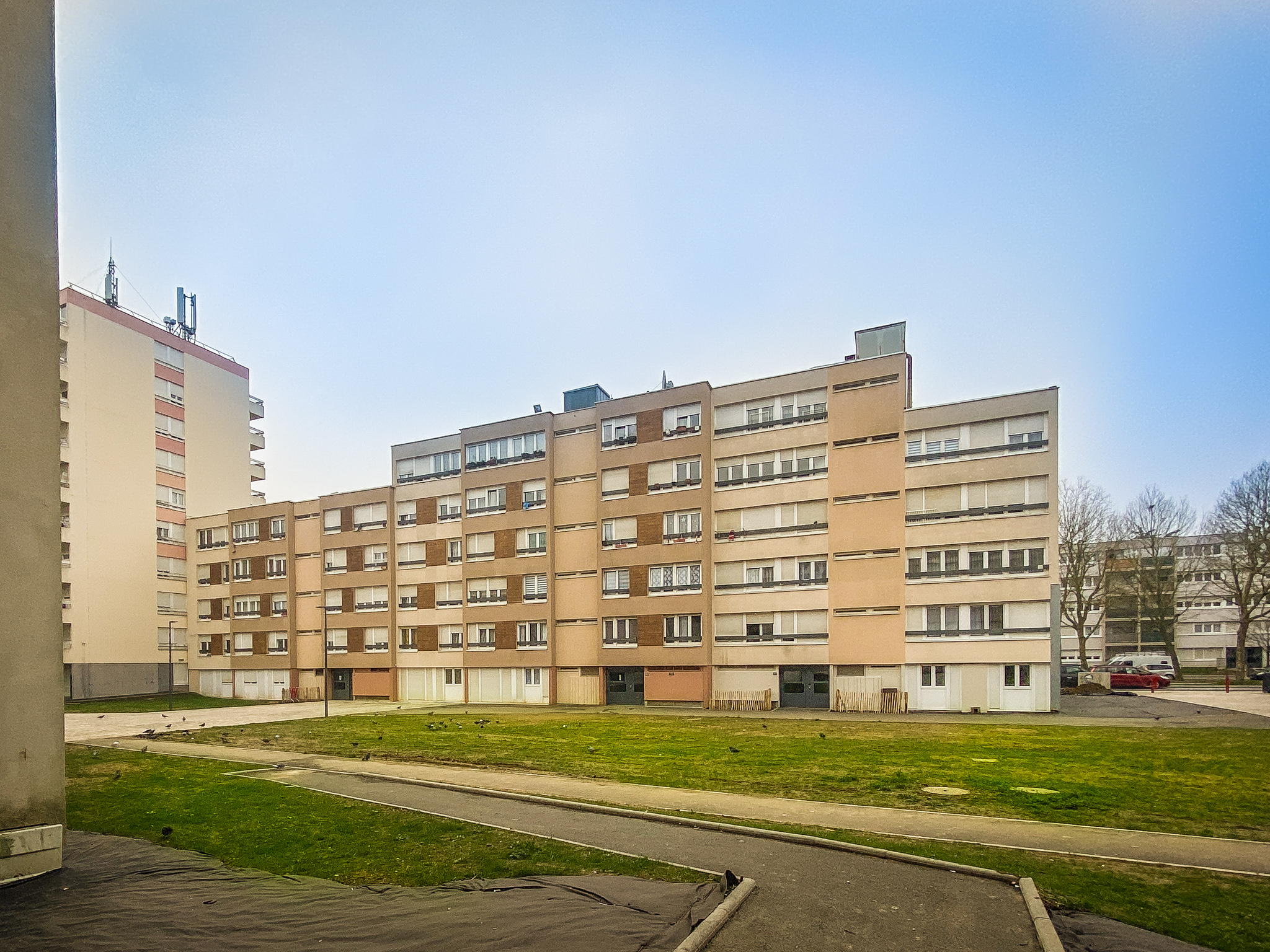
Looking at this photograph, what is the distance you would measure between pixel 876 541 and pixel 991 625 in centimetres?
664

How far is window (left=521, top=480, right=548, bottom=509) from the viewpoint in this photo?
158 feet

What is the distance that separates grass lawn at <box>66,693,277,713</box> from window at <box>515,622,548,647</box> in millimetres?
19720

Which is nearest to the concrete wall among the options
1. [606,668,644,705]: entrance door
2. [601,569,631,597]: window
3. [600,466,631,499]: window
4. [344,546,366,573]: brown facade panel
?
[601,569,631,597]: window

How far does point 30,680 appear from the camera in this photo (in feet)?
36.3

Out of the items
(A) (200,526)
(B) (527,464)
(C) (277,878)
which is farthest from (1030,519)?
(A) (200,526)

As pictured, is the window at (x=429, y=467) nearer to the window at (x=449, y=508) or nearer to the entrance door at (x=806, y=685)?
the window at (x=449, y=508)

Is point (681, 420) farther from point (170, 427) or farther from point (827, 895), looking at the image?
point (170, 427)

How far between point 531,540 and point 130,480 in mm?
34856

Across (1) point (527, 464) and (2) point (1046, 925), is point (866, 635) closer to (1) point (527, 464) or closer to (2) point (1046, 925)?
(1) point (527, 464)

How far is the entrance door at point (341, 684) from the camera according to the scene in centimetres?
5484

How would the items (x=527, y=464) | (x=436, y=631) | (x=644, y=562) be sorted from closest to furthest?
(x=644, y=562) < (x=527, y=464) < (x=436, y=631)

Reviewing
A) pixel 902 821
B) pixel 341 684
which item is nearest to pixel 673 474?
pixel 341 684

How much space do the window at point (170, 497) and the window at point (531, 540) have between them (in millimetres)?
33746

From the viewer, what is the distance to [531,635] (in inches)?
1884
